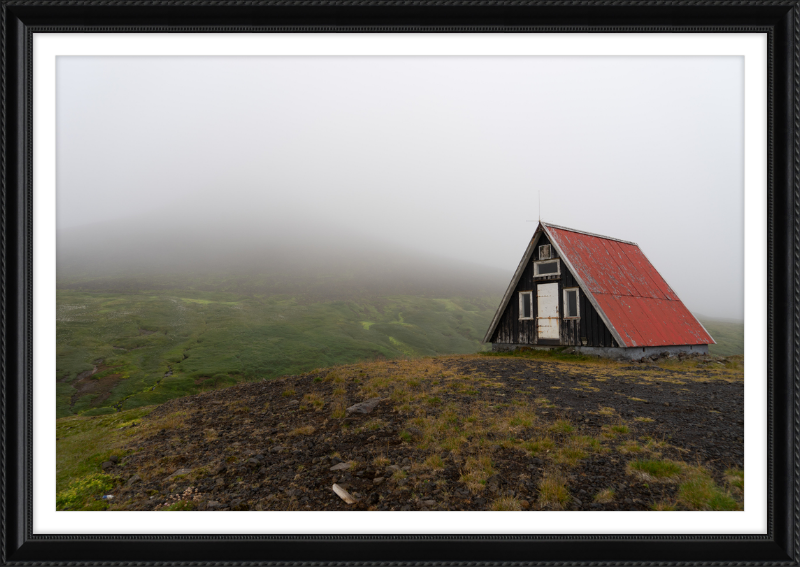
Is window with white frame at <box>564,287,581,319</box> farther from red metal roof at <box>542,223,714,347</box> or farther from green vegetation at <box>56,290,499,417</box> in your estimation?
green vegetation at <box>56,290,499,417</box>

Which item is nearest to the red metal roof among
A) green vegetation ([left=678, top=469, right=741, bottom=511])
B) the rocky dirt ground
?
the rocky dirt ground

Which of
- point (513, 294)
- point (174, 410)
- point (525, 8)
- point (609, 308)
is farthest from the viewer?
point (513, 294)

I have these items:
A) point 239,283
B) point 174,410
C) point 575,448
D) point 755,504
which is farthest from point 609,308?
point 239,283

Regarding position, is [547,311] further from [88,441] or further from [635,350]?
[88,441]

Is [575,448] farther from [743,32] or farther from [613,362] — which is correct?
[613,362]

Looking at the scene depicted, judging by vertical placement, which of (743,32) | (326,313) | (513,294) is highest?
(743,32)

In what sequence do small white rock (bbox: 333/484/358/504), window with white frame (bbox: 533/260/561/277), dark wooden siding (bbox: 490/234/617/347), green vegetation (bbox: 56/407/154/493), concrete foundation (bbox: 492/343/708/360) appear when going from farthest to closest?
window with white frame (bbox: 533/260/561/277)
dark wooden siding (bbox: 490/234/617/347)
concrete foundation (bbox: 492/343/708/360)
green vegetation (bbox: 56/407/154/493)
small white rock (bbox: 333/484/358/504)

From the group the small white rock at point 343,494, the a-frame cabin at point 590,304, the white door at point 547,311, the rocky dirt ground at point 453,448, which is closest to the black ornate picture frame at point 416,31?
the rocky dirt ground at point 453,448

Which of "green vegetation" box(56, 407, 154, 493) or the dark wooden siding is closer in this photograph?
"green vegetation" box(56, 407, 154, 493)
